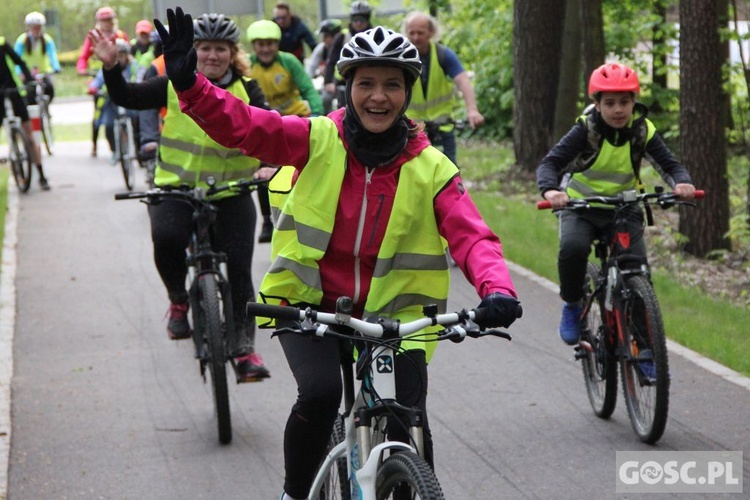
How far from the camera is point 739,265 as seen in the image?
39.9 ft

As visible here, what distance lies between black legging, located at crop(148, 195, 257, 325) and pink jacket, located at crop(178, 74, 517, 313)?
3.15 meters

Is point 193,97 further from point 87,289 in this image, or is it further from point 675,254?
point 675,254

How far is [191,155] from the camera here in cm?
775

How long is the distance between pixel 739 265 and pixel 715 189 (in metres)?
0.72

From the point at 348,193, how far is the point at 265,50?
7.49 meters

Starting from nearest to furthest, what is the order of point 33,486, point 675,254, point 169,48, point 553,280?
1. point 169,48
2. point 33,486
3. point 553,280
4. point 675,254

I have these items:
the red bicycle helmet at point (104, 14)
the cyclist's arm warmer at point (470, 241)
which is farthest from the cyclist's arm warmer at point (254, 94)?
the red bicycle helmet at point (104, 14)

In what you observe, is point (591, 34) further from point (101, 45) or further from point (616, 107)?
point (101, 45)

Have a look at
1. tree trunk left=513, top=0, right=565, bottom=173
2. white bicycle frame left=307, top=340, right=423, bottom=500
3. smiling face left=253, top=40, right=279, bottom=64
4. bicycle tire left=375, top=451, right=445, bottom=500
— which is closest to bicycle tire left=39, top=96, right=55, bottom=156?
tree trunk left=513, top=0, right=565, bottom=173

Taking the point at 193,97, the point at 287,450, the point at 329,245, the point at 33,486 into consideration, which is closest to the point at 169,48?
the point at 193,97

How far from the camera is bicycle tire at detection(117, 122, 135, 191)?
59.8ft

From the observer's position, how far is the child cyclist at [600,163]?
7277 mm

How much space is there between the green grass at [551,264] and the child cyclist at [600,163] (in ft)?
4.98

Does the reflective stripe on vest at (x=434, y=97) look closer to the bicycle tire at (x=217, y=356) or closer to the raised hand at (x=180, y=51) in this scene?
the bicycle tire at (x=217, y=356)
